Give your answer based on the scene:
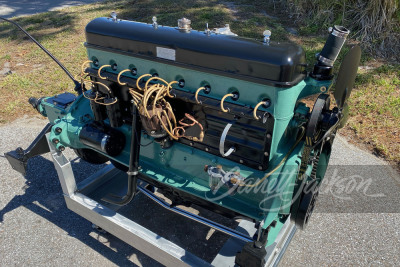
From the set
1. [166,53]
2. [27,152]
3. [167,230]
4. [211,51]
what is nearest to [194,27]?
[27,152]

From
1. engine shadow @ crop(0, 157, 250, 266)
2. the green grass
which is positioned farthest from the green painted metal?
the green grass

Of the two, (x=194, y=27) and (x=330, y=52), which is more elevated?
(x=330, y=52)

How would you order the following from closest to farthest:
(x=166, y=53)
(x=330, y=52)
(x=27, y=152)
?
(x=330, y=52) → (x=166, y=53) → (x=27, y=152)

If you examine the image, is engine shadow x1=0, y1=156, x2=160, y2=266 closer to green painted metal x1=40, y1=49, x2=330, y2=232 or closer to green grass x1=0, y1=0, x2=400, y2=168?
green painted metal x1=40, y1=49, x2=330, y2=232

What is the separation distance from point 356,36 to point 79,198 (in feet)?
18.9

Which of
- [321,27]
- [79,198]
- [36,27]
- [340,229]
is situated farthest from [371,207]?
[36,27]

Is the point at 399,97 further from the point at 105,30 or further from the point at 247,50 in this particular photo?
the point at 105,30

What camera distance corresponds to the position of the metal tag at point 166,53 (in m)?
1.92

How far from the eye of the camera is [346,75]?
1848 millimetres

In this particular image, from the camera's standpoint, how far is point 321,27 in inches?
264

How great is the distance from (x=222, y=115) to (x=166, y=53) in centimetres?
49

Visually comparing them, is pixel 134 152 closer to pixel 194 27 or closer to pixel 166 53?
pixel 166 53

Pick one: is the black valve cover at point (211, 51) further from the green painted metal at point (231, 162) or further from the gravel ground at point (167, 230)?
the gravel ground at point (167, 230)

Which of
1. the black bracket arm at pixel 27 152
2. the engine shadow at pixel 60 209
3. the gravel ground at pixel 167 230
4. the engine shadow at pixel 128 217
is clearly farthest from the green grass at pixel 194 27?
the black bracket arm at pixel 27 152
